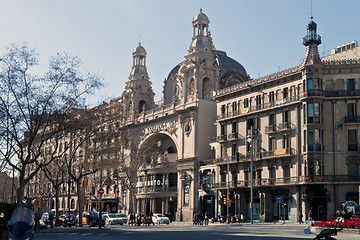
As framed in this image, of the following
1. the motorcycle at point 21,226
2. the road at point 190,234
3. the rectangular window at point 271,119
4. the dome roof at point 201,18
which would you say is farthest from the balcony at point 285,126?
the motorcycle at point 21,226

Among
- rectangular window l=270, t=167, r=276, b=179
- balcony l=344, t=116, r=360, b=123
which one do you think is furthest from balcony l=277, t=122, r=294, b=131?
balcony l=344, t=116, r=360, b=123

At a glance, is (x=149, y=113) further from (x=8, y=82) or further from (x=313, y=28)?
(x=8, y=82)

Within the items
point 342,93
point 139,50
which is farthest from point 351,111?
point 139,50

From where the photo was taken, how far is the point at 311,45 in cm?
6075

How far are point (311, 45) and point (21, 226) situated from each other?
50.4 metres

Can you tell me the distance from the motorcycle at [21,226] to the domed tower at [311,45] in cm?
4800

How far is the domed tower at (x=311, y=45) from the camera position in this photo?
196 ft

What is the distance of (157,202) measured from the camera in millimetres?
85938

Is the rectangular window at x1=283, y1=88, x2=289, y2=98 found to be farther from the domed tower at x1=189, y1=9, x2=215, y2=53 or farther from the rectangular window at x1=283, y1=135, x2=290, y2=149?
the domed tower at x1=189, y1=9, x2=215, y2=53

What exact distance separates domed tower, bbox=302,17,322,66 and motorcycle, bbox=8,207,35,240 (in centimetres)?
4800

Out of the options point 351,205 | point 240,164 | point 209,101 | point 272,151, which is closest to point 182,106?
point 209,101

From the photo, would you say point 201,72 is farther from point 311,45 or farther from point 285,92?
point 311,45

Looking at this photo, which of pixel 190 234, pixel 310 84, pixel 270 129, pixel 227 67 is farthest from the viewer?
pixel 227 67

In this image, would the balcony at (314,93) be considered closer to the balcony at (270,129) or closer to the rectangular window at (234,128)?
the balcony at (270,129)
